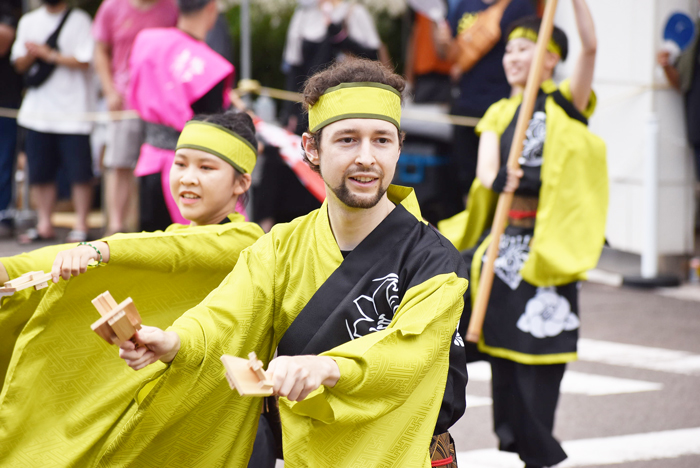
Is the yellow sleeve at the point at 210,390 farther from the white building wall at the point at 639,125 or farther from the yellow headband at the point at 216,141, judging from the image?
the white building wall at the point at 639,125

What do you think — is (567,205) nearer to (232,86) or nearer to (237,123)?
(237,123)

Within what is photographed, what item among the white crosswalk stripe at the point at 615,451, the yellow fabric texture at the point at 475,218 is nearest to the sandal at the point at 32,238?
the yellow fabric texture at the point at 475,218

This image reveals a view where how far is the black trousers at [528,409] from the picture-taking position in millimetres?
3768

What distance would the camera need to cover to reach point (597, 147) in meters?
3.93

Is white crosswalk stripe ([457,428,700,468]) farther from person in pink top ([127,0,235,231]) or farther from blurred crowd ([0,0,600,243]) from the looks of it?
blurred crowd ([0,0,600,243])

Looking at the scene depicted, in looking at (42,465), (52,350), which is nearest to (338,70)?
(52,350)

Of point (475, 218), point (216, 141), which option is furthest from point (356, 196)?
point (475, 218)

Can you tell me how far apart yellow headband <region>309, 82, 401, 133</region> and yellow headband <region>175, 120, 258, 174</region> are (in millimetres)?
910

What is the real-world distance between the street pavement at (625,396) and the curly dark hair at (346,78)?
7.26 feet

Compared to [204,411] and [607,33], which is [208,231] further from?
[607,33]

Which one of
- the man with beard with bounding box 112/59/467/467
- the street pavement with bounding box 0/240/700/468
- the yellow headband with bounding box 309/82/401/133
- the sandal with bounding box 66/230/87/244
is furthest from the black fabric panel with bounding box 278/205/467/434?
the sandal with bounding box 66/230/87/244

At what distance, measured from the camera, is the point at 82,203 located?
26.8ft

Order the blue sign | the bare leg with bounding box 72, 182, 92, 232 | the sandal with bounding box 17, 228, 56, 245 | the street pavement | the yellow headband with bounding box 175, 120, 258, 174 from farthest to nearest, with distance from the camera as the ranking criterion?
the sandal with bounding box 17, 228, 56, 245 → the bare leg with bounding box 72, 182, 92, 232 → the blue sign → the street pavement → the yellow headband with bounding box 175, 120, 258, 174

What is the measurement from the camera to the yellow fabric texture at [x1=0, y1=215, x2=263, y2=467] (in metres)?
2.67
